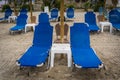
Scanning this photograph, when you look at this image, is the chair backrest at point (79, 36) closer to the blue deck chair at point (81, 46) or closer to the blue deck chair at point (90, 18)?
the blue deck chair at point (81, 46)

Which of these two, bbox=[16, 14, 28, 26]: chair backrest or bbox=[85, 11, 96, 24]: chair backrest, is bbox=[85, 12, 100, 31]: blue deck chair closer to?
bbox=[85, 11, 96, 24]: chair backrest

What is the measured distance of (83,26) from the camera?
7449mm

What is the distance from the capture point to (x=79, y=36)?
7.36m

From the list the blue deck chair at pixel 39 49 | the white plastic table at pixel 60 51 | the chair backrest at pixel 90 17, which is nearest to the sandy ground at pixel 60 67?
the white plastic table at pixel 60 51

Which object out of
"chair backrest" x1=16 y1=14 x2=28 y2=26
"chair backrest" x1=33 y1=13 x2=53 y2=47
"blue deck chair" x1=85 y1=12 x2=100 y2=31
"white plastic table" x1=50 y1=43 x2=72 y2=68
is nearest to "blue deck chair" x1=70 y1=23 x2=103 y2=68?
Result: "white plastic table" x1=50 y1=43 x2=72 y2=68

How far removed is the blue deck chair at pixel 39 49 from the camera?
5903 mm

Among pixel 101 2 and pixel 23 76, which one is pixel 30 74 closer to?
pixel 23 76

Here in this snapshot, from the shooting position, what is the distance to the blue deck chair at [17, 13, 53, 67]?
5.90 m

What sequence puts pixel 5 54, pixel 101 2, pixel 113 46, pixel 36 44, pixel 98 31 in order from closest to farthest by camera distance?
pixel 36 44 → pixel 5 54 → pixel 113 46 → pixel 98 31 → pixel 101 2

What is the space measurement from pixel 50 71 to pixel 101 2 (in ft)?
65.4

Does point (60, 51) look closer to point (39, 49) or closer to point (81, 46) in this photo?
point (39, 49)

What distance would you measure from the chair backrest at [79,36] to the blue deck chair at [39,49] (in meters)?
0.69

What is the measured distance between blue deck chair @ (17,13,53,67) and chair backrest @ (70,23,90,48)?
0.69 metres

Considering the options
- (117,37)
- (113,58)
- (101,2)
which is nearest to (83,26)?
(113,58)
